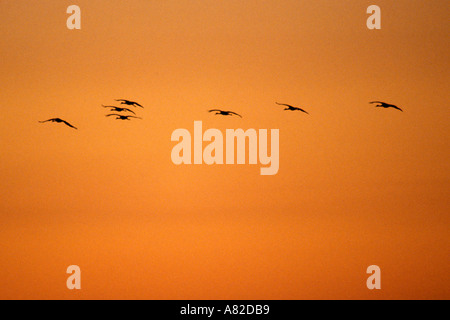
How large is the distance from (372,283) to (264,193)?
86 centimetres

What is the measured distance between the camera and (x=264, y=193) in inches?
120

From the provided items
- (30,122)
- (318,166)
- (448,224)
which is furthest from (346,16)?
(30,122)

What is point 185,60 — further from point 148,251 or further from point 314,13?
point 148,251

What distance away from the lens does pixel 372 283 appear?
9.84 ft

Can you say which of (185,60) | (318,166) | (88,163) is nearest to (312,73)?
(318,166)

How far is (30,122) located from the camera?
9.89 ft

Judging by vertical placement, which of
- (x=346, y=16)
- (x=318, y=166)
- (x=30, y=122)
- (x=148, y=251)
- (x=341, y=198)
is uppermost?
(x=346, y=16)

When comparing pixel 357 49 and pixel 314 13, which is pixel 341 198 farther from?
pixel 314 13

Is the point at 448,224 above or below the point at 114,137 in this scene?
below

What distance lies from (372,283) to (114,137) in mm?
1817

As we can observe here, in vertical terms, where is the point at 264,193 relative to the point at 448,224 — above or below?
above

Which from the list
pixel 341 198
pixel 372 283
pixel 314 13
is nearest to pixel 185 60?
pixel 314 13

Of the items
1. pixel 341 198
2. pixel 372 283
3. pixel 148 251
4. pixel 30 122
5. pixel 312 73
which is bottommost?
pixel 372 283

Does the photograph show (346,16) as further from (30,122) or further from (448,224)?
(30,122)
